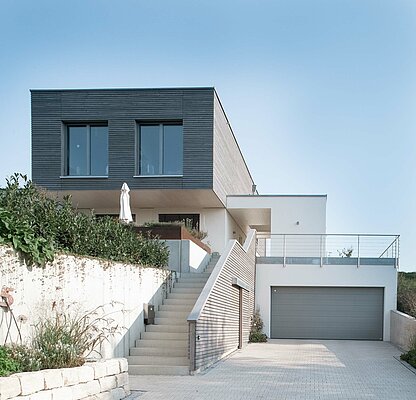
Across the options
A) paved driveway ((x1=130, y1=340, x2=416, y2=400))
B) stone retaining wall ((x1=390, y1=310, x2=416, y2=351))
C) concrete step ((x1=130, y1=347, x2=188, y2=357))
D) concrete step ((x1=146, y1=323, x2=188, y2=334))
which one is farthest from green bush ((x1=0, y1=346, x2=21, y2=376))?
stone retaining wall ((x1=390, y1=310, x2=416, y2=351))

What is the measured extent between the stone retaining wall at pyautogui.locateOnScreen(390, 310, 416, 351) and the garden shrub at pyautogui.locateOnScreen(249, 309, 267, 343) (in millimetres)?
4281

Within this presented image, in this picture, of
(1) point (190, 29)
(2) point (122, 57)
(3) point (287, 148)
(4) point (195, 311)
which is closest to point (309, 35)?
(1) point (190, 29)

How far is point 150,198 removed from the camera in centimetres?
1931

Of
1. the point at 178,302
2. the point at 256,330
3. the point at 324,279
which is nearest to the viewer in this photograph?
the point at 178,302

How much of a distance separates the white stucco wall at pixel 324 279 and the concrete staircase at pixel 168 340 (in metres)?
6.07

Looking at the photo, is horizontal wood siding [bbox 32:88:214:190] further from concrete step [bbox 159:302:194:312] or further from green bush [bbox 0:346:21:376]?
green bush [bbox 0:346:21:376]

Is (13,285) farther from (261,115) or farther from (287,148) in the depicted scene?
(287,148)

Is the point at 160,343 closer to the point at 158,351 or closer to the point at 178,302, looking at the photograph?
the point at 158,351

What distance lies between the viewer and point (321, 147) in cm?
1841

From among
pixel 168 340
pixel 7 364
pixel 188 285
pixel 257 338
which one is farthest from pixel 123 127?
pixel 7 364

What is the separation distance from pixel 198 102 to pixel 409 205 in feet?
26.1

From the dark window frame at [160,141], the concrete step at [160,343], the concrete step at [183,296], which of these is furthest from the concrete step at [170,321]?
the dark window frame at [160,141]

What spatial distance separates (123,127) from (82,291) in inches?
417

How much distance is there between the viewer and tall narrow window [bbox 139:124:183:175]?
60.3ft
